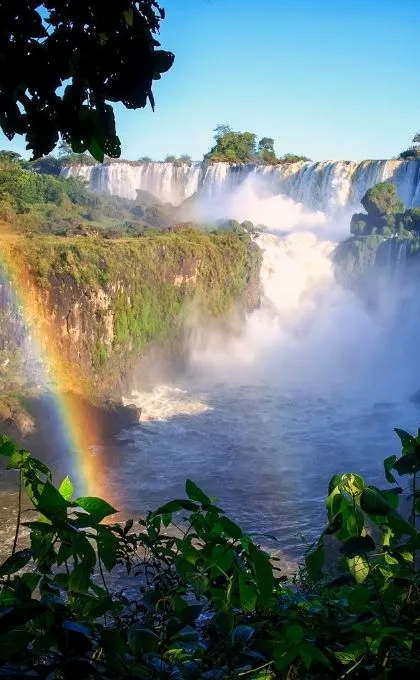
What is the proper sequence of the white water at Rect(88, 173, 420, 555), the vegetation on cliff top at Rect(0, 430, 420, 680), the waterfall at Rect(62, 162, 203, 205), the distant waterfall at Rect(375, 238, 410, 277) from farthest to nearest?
the waterfall at Rect(62, 162, 203, 205) < the distant waterfall at Rect(375, 238, 410, 277) < the white water at Rect(88, 173, 420, 555) < the vegetation on cliff top at Rect(0, 430, 420, 680)

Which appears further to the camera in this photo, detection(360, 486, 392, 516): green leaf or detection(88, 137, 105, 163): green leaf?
detection(88, 137, 105, 163): green leaf

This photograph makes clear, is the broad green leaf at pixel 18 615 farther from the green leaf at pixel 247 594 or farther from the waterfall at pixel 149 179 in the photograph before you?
the waterfall at pixel 149 179

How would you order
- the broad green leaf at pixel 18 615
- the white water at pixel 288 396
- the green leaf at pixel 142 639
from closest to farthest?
the broad green leaf at pixel 18 615 < the green leaf at pixel 142 639 < the white water at pixel 288 396

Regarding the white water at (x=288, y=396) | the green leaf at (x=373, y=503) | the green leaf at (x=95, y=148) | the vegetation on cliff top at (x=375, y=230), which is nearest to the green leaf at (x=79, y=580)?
the green leaf at (x=373, y=503)

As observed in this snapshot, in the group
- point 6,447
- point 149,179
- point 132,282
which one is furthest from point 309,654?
point 149,179

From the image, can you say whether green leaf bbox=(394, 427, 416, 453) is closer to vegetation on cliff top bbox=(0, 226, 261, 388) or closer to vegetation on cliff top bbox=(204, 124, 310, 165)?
vegetation on cliff top bbox=(0, 226, 261, 388)

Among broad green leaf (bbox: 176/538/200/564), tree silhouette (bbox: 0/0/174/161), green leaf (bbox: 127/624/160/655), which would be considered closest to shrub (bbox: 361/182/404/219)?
tree silhouette (bbox: 0/0/174/161)

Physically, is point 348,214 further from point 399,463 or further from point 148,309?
point 399,463
